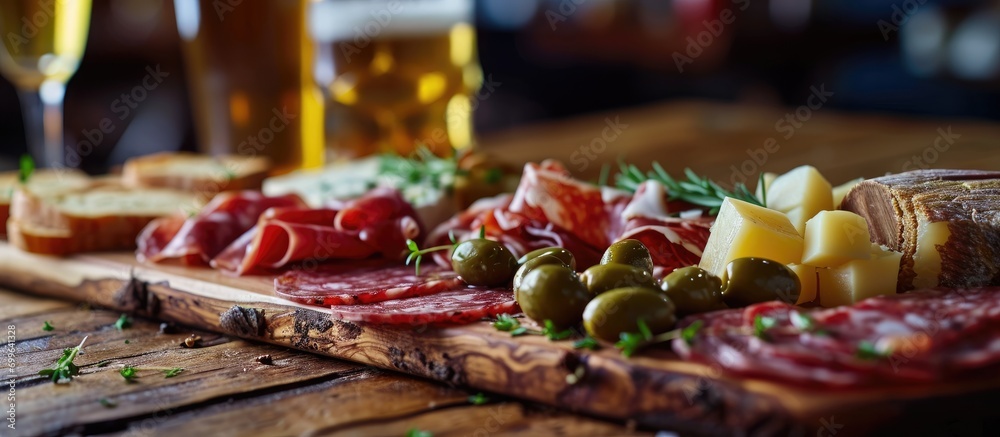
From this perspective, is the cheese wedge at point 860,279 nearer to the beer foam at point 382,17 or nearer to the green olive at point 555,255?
the green olive at point 555,255

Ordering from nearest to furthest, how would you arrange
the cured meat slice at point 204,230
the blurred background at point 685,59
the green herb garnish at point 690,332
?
1. the green herb garnish at point 690,332
2. the cured meat slice at point 204,230
3. the blurred background at point 685,59

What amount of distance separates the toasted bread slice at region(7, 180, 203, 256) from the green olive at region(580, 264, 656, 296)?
4.11 ft

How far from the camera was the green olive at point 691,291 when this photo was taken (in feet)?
4.48

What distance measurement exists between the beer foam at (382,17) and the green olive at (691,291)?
172 centimetres

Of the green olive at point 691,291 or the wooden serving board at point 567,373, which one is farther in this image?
the green olive at point 691,291

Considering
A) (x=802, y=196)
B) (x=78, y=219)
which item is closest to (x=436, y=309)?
(x=802, y=196)

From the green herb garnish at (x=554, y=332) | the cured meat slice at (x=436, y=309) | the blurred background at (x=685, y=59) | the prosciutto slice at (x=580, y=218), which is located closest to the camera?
the green herb garnish at (x=554, y=332)

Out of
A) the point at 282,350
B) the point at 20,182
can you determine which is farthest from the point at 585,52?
the point at 282,350

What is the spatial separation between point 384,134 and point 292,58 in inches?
15.3

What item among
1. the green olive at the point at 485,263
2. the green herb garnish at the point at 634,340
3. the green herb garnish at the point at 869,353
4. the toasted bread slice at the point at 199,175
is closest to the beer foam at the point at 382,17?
the toasted bread slice at the point at 199,175

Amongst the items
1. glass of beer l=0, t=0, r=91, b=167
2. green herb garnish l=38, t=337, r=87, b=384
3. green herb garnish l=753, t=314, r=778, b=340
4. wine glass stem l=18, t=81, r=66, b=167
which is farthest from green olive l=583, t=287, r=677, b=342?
wine glass stem l=18, t=81, r=66, b=167

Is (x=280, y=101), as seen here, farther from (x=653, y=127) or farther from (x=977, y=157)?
(x=977, y=157)

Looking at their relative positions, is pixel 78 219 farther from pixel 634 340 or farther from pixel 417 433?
pixel 634 340

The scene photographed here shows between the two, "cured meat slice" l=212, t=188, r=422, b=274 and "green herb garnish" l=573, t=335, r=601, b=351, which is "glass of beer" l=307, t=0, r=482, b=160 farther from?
"green herb garnish" l=573, t=335, r=601, b=351
